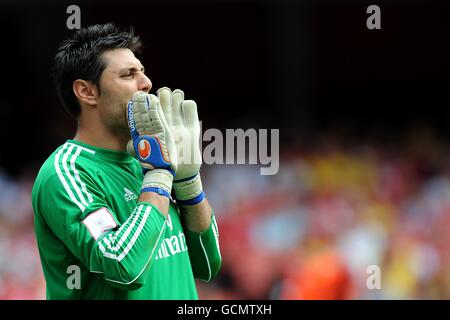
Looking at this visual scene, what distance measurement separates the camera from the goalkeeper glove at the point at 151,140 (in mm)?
2699

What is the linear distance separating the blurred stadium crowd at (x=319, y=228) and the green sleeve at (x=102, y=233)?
10.7 ft

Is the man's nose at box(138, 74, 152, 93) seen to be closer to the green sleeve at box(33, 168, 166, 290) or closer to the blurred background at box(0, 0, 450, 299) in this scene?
the green sleeve at box(33, 168, 166, 290)

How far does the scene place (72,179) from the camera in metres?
2.70

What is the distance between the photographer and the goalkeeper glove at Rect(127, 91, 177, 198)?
270cm

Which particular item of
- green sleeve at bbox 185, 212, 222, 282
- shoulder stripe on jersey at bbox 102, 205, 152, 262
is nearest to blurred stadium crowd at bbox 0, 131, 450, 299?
green sleeve at bbox 185, 212, 222, 282

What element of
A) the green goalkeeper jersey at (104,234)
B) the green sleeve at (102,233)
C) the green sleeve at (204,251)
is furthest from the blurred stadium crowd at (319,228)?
the green sleeve at (102,233)

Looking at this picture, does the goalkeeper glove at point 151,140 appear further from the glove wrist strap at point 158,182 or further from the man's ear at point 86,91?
the man's ear at point 86,91

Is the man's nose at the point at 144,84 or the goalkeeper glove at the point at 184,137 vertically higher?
the man's nose at the point at 144,84

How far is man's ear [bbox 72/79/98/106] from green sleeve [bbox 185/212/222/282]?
0.60 metres

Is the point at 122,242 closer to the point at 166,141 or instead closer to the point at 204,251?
the point at 166,141

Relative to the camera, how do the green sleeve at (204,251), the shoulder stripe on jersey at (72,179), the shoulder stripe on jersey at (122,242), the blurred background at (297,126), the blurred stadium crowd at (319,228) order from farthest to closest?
the blurred background at (297,126)
the blurred stadium crowd at (319,228)
the green sleeve at (204,251)
the shoulder stripe on jersey at (72,179)
the shoulder stripe on jersey at (122,242)

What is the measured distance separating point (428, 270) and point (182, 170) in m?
4.57
